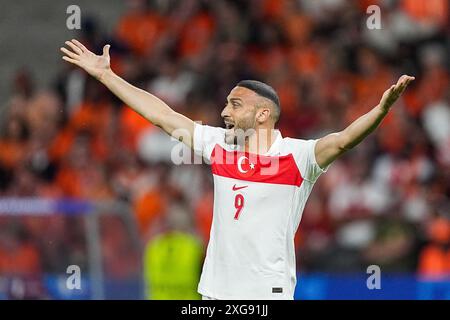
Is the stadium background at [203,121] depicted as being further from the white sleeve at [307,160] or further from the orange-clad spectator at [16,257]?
the white sleeve at [307,160]

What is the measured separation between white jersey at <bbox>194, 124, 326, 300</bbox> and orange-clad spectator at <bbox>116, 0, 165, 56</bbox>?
348 inches

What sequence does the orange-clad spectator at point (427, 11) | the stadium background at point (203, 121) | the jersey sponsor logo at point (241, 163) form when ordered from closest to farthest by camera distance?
the jersey sponsor logo at point (241, 163)
the stadium background at point (203, 121)
the orange-clad spectator at point (427, 11)

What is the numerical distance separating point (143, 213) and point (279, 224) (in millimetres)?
6704

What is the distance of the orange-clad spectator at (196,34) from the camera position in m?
17.0

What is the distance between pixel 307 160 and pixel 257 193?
1.23 ft

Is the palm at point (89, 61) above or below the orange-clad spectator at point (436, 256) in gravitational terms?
above

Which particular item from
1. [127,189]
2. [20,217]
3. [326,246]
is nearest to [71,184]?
[127,189]

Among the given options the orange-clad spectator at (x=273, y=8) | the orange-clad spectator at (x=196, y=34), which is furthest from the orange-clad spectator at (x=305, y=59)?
the orange-clad spectator at (x=196, y=34)

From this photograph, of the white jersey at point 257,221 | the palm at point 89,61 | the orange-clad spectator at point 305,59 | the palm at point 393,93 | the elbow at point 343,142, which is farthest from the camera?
the orange-clad spectator at point 305,59

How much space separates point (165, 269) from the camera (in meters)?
13.9

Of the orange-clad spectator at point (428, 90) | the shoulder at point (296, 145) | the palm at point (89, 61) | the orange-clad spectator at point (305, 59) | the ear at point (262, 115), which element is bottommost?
Result: the shoulder at point (296, 145)

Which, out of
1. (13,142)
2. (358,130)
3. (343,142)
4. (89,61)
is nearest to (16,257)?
(13,142)

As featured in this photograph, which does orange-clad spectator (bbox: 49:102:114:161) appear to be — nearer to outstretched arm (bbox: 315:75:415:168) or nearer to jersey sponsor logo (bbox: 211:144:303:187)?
jersey sponsor logo (bbox: 211:144:303:187)
